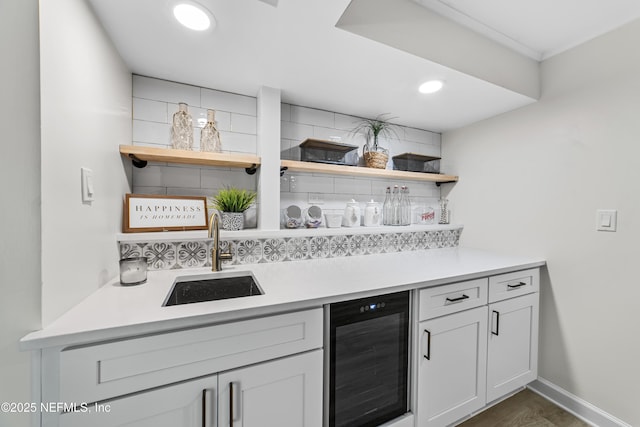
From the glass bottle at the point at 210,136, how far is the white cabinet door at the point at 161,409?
1119mm

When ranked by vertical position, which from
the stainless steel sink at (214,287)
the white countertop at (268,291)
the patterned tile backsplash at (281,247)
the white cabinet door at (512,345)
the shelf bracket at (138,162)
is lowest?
the white cabinet door at (512,345)

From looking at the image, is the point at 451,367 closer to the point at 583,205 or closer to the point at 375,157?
the point at 583,205

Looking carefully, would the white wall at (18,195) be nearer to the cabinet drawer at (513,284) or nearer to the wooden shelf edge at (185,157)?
the wooden shelf edge at (185,157)

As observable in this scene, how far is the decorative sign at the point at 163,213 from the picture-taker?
1266mm

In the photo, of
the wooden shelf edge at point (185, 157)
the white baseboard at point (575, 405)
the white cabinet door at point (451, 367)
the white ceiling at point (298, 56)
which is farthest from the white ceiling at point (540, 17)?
the white baseboard at point (575, 405)

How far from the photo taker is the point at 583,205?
1.49 m

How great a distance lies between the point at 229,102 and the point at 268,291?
3.93ft

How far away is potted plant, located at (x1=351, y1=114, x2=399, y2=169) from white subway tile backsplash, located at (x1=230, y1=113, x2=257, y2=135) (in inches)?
30.1

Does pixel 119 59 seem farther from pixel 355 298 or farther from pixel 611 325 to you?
pixel 611 325

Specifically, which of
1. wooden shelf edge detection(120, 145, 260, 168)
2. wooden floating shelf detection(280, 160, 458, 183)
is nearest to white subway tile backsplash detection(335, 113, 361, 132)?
wooden floating shelf detection(280, 160, 458, 183)

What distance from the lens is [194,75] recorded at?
138cm

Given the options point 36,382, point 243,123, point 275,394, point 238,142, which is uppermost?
point 243,123

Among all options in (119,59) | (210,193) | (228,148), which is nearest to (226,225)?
(210,193)

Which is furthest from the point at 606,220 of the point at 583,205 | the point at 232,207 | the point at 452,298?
the point at 232,207
